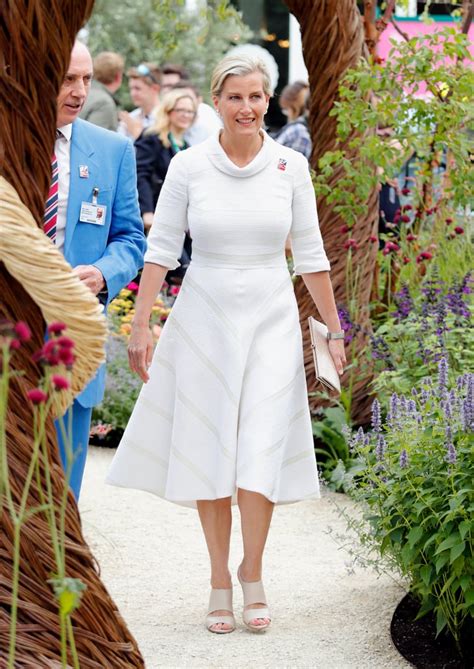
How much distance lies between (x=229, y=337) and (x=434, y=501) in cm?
87

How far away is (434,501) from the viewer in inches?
145

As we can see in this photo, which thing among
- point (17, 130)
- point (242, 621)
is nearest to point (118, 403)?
point (242, 621)

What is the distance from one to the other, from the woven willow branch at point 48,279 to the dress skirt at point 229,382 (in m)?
1.73

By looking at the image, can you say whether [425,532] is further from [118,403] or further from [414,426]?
[118,403]

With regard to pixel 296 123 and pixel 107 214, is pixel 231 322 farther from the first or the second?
pixel 296 123

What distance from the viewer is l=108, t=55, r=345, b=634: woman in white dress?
4.08 metres

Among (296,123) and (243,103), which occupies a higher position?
(243,103)

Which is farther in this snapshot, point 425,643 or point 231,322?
point 231,322

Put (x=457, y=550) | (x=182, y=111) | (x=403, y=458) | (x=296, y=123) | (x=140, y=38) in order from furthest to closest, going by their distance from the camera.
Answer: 1. (x=140, y=38)
2. (x=296, y=123)
3. (x=182, y=111)
4. (x=403, y=458)
5. (x=457, y=550)

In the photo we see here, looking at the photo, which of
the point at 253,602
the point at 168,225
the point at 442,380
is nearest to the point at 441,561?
the point at 442,380

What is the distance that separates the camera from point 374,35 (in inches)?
287

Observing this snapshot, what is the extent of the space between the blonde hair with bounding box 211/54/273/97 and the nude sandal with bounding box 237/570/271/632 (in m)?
1.61

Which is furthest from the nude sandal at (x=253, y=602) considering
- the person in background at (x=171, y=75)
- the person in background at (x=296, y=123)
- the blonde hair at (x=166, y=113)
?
the person in background at (x=171, y=75)

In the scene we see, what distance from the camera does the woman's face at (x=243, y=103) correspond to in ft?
13.2
